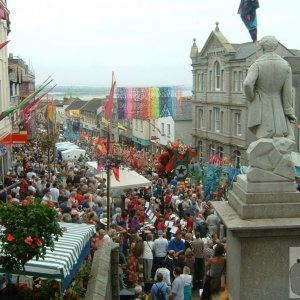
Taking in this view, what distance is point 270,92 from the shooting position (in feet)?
23.0

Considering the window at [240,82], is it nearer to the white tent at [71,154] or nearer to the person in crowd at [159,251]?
the white tent at [71,154]

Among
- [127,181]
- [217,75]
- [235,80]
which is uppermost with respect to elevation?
[217,75]

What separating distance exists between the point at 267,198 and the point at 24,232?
318 centimetres

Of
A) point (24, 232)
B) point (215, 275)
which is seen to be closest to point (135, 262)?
point (215, 275)

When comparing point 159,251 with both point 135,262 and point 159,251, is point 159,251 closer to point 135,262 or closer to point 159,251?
point 159,251

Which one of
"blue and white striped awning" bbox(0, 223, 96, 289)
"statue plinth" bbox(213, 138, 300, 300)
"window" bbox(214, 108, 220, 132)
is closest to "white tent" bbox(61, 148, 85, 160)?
"window" bbox(214, 108, 220, 132)

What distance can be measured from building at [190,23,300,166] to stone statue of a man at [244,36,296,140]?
30427 millimetres

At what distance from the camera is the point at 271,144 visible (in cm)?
693

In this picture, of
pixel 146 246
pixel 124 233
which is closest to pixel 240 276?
pixel 146 246

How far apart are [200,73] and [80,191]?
28772 millimetres

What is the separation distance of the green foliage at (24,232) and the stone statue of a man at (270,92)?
3038 millimetres

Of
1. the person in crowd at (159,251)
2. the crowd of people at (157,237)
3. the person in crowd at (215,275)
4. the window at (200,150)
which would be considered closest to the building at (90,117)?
the window at (200,150)

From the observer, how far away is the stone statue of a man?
693 cm

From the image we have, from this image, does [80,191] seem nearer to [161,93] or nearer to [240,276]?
[240,276]
